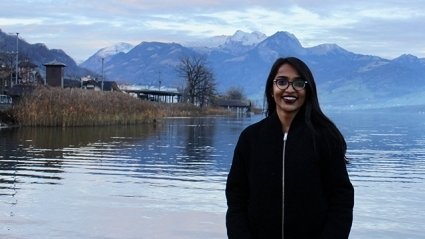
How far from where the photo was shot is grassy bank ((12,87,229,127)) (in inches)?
1743

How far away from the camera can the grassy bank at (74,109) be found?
44281mm

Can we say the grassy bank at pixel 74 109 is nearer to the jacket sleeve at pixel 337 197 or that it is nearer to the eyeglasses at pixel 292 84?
the eyeglasses at pixel 292 84

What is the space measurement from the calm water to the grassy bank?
15.9 meters

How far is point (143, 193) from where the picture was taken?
47.2ft

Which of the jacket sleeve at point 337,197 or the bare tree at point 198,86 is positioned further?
the bare tree at point 198,86

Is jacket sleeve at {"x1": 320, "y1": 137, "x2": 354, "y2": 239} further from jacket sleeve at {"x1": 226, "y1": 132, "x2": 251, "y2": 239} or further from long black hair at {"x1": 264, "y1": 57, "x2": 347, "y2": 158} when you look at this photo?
jacket sleeve at {"x1": 226, "y1": 132, "x2": 251, "y2": 239}

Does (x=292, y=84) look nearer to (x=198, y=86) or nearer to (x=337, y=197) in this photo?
(x=337, y=197)

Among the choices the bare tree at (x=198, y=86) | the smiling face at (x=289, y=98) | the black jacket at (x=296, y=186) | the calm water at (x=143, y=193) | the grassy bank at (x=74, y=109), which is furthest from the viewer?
the bare tree at (x=198, y=86)

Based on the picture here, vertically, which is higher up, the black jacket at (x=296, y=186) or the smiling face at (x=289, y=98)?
the smiling face at (x=289, y=98)

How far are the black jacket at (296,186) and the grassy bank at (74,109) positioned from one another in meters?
41.8

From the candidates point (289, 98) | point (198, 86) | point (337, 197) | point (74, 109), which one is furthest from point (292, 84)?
point (198, 86)

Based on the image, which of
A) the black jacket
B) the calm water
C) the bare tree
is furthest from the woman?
the bare tree

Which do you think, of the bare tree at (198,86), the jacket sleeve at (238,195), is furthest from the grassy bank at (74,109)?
the bare tree at (198,86)

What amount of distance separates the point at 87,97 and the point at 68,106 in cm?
358
